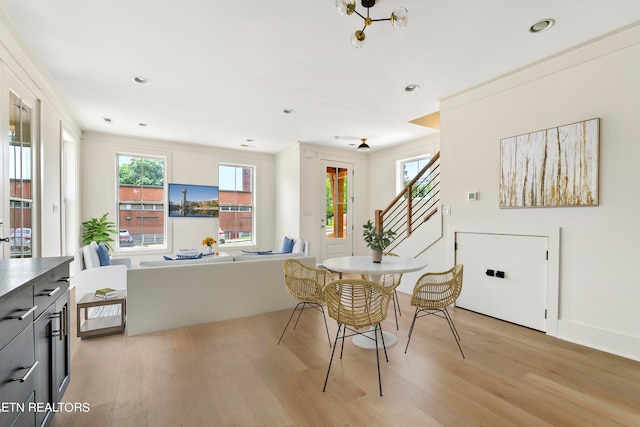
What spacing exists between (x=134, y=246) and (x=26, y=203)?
3293 mm

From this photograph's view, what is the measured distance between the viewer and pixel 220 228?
7.20 m

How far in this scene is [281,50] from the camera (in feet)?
9.72

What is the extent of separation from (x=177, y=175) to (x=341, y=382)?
582 centimetres

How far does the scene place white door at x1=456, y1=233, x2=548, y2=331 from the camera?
10.4ft

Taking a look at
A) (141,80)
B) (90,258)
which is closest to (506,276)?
(141,80)

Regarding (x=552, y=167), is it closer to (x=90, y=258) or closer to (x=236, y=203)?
(x=90, y=258)

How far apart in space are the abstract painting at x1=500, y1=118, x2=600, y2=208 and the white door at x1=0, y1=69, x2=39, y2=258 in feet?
15.8

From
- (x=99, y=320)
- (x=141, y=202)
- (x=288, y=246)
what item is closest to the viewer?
(x=99, y=320)

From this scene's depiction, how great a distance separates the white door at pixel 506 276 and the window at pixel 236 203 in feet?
16.5

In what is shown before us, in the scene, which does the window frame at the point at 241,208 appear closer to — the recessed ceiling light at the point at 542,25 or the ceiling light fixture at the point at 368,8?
the ceiling light fixture at the point at 368,8

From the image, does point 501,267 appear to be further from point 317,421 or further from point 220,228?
point 220,228

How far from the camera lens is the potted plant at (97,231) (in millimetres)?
5422

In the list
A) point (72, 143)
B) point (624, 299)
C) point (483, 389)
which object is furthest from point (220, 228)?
point (624, 299)

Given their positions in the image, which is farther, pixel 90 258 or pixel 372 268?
pixel 90 258
